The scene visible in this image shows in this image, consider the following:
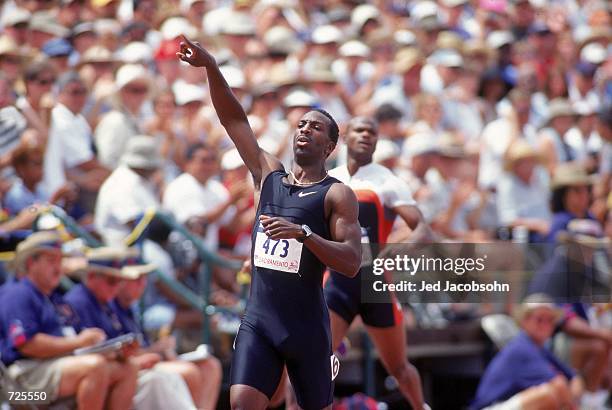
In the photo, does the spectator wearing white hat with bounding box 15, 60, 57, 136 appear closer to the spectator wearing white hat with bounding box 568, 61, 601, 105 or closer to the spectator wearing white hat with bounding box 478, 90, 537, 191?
the spectator wearing white hat with bounding box 478, 90, 537, 191

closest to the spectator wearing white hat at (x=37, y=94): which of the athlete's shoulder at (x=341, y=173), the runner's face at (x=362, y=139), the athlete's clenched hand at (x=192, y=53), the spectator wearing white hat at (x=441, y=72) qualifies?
the athlete's shoulder at (x=341, y=173)

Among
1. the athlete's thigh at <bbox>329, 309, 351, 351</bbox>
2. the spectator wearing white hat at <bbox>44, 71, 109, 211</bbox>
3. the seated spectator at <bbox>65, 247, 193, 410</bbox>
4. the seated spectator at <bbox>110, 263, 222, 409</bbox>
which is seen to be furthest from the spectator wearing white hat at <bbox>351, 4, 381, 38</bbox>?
the athlete's thigh at <bbox>329, 309, 351, 351</bbox>

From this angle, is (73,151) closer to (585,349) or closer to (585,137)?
(585,349)

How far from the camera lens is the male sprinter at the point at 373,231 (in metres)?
8.81

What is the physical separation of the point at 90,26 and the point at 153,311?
3668 millimetres

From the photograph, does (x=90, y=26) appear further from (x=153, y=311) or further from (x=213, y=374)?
(x=213, y=374)

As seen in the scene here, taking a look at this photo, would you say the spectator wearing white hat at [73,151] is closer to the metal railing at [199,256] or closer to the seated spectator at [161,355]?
the metal railing at [199,256]

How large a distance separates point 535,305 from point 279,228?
571 centimetres

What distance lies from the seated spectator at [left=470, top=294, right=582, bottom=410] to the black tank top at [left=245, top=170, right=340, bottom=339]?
14.8 feet

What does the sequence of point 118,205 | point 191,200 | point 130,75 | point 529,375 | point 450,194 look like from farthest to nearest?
point 450,194, point 130,75, point 191,200, point 529,375, point 118,205

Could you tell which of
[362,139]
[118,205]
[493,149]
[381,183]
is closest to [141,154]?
[118,205]

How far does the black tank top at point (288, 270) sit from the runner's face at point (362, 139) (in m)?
1.95

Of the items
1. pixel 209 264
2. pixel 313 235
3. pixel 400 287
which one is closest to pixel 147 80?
pixel 209 264

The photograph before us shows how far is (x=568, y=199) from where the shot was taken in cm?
1273
